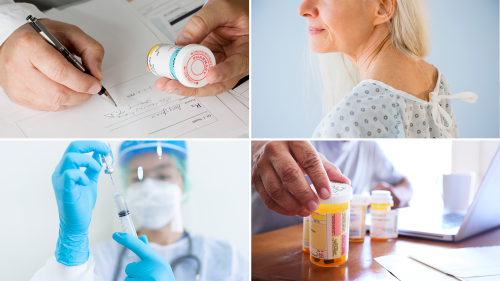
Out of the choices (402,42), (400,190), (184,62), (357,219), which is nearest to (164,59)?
(184,62)

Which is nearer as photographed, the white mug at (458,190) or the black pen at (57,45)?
the black pen at (57,45)

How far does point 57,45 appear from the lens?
29.4 inches

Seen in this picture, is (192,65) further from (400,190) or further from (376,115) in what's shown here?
(400,190)

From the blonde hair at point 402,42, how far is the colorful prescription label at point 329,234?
26cm

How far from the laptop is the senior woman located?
17 cm

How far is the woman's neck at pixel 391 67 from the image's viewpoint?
73cm

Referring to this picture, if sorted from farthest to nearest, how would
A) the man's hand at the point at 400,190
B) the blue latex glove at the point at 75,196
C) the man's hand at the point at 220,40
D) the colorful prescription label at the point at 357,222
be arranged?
1. the man's hand at the point at 400,190
2. the colorful prescription label at the point at 357,222
3. the man's hand at the point at 220,40
4. the blue latex glove at the point at 75,196

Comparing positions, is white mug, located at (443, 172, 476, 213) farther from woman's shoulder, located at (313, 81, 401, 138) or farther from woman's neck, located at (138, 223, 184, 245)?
woman's neck, located at (138, 223, 184, 245)

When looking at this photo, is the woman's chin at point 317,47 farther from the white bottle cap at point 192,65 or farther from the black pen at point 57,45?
the black pen at point 57,45

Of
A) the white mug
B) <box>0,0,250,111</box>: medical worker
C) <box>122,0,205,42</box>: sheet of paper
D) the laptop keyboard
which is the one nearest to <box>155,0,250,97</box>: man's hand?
<box>0,0,250,111</box>: medical worker

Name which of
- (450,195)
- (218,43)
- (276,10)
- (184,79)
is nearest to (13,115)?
(184,79)

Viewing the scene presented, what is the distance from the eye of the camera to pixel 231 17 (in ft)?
2.88

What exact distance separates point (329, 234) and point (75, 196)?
53cm

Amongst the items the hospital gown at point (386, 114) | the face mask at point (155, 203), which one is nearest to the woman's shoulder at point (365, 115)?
the hospital gown at point (386, 114)
